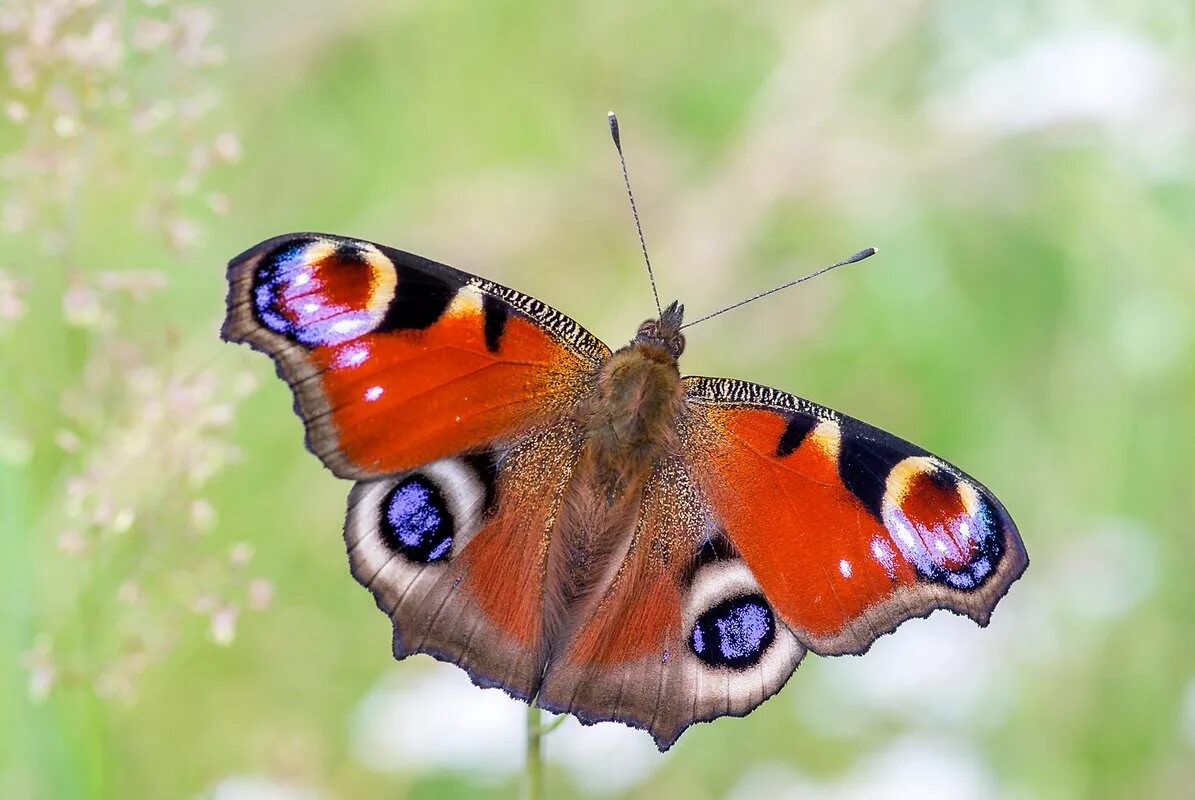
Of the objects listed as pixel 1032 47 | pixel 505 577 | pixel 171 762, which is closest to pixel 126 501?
pixel 505 577

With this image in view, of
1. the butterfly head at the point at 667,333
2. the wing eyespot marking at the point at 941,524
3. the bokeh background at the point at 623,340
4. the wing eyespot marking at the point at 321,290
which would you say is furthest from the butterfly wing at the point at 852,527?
the bokeh background at the point at 623,340

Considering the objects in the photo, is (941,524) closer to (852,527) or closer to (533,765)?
(852,527)

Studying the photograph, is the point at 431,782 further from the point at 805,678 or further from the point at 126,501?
the point at 126,501

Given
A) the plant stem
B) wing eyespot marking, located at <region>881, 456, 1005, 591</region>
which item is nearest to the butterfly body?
wing eyespot marking, located at <region>881, 456, 1005, 591</region>

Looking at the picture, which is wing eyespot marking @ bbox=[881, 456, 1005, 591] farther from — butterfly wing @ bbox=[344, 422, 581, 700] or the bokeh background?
the bokeh background

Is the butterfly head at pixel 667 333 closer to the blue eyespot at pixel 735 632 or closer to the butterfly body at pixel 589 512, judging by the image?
the butterfly body at pixel 589 512

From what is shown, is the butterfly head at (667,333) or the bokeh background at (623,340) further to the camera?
the butterfly head at (667,333)

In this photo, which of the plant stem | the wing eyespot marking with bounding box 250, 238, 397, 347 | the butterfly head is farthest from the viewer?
the butterfly head
